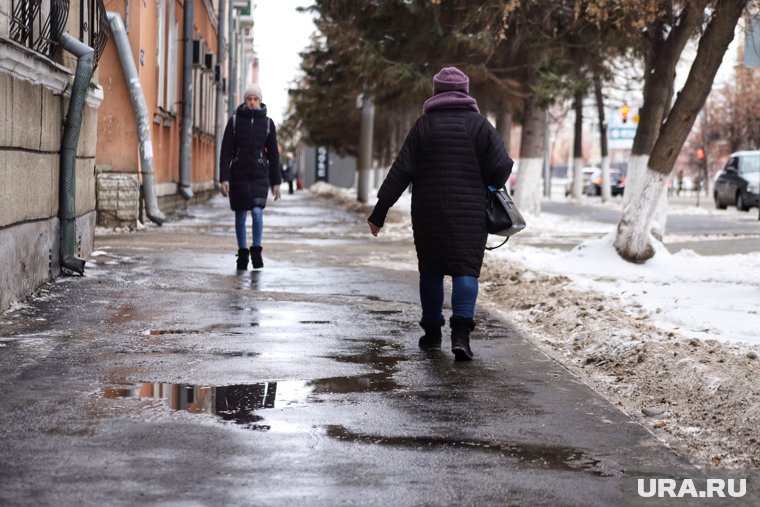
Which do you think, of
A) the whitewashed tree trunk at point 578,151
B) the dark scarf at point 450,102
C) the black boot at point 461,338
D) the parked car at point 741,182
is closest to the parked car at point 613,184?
the whitewashed tree trunk at point 578,151

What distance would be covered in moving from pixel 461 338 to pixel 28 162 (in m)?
3.86

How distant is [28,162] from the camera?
996 centimetres

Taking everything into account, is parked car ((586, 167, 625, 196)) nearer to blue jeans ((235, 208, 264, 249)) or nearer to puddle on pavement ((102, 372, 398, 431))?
blue jeans ((235, 208, 264, 249))

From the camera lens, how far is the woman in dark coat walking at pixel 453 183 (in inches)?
310

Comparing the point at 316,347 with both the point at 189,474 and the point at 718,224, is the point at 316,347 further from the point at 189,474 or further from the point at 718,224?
the point at 718,224

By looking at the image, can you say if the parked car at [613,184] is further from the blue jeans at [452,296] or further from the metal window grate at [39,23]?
the blue jeans at [452,296]

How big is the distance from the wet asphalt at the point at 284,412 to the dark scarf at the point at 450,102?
4.70 ft

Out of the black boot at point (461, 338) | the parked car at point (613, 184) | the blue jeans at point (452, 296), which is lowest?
the parked car at point (613, 184)

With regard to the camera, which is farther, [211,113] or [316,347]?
[211,113]

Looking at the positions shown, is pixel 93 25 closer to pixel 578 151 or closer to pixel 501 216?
pixel 501 216

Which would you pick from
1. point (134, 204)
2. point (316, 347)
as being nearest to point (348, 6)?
point (134, 204)

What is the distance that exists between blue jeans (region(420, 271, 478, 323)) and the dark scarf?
985mm

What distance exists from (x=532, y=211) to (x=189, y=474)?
24663mm

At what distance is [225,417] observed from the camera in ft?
19.2
